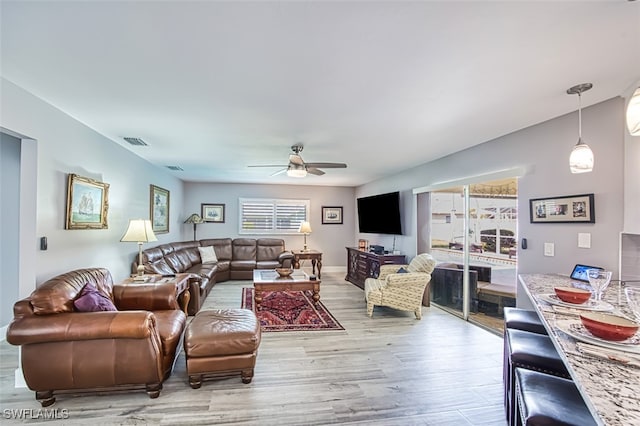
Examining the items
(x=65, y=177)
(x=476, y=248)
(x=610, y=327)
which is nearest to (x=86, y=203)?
(x=65, y=177)

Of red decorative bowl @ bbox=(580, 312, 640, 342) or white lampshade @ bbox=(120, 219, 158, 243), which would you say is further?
white lampshade @ bbox=(120, 219, 158, 243)

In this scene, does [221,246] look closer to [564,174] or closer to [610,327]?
[564,174]

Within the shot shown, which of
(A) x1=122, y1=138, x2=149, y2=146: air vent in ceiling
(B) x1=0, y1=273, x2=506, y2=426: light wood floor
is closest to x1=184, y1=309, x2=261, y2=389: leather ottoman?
(B) x1=0, y1=273, x2=506, y2=426: light wood floor

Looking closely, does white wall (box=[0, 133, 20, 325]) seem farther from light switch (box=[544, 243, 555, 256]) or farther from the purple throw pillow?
light switch (box=[544, 243, 555, 256])

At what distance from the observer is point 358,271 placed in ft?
23.0

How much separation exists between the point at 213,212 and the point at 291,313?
15.2ft

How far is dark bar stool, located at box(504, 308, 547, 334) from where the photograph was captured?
2.21 metres

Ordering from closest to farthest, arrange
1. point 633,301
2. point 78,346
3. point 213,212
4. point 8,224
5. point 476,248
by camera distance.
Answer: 1. point 633,301
2. point 78,346
3. point 8,224
4. point 476,248
5. point 213,212

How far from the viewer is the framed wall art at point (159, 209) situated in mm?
5887

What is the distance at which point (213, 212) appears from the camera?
8.32m

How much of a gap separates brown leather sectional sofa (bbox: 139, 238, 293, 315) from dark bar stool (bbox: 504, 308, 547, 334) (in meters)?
4.04

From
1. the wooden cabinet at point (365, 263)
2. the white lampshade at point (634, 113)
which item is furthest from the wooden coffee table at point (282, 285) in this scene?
the white lampshade at point (634, 113)

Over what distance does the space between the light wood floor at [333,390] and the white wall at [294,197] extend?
16.6 feet

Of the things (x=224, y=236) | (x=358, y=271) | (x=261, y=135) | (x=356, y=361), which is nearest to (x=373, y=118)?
(x=261, y=135)
